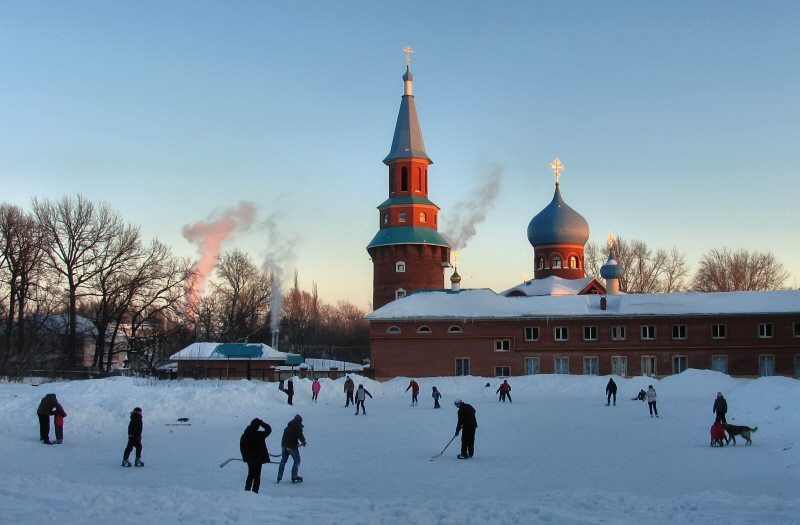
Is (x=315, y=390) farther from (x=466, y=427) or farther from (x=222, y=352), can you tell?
(x=466, y=427)

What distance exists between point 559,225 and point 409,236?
39.3 ft

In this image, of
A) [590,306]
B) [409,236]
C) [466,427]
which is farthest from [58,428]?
[409,236]

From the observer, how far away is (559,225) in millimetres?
60500

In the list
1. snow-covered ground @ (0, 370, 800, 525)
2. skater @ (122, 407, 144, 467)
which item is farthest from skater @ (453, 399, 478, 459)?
skater @ (122, 407, 144, 467)

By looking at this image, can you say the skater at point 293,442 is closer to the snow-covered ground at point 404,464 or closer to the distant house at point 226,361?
the snow-covered ground at point 404,464

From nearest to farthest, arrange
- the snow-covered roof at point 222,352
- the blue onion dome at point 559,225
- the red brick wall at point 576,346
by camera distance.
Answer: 1. the red brick wall at point 576,346
2. the snow-covered roof at point 222,352
3. the blue onion dome at point 559,225

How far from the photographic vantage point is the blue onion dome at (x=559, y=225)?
60.6 m

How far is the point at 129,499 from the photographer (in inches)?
403

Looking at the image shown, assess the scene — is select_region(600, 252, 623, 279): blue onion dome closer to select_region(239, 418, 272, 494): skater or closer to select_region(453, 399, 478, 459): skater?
select_region(453, 399, 478, 459): skater

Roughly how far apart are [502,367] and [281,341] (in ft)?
141

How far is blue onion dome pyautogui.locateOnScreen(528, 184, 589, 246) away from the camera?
199 ft

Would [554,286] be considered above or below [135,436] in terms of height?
above

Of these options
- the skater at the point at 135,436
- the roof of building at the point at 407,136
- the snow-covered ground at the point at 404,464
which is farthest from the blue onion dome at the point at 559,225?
the skater at the point at 135,436

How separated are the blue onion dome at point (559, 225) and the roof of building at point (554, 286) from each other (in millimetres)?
3399
